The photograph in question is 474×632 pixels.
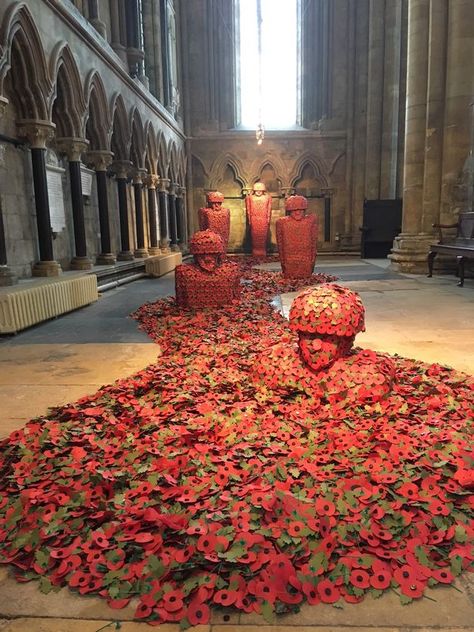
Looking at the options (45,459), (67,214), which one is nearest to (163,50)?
(67,214)

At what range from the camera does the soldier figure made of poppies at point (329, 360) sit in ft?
9.30

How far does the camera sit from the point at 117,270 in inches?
388

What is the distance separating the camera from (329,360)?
116 inches

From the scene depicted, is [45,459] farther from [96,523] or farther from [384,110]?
[384,110]

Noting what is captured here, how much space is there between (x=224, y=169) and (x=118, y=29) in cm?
784

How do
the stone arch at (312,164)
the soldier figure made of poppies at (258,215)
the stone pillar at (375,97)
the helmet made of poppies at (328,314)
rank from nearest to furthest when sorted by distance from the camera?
the helmet made of poppies at (328,314) → the soldier figure made of poppies at (258,215) → the stone pillar at (375,97) → the stone arch at (312,164)

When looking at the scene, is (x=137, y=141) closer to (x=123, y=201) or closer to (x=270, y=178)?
(x=123, y=201)

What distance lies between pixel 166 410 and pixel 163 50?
1595 cm

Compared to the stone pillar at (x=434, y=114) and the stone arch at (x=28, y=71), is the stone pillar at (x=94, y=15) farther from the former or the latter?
the stone pillar at (x=434, y=114)

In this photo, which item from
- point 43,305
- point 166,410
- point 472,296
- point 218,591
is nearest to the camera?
point 218,591

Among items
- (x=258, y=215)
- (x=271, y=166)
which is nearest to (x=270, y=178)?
(x=271, y=166)

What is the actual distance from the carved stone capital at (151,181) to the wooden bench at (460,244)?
26.7 feet

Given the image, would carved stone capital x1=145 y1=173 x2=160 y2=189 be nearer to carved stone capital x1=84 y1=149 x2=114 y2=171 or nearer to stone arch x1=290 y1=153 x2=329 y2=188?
carved stone capital x1=84 y1=149 x2=114 y2=171

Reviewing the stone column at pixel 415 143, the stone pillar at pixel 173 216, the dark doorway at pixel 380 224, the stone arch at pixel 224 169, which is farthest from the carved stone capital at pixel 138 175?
the dark doorway at pixel 380 224
